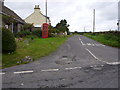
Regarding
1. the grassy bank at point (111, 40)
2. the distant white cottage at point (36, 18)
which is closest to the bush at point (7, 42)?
the grassy bank at point (111, 40)

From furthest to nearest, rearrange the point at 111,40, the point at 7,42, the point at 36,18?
the point at 36,18
the point at 111,40
the point at 7,42

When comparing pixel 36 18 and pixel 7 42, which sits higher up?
pixel 36 18

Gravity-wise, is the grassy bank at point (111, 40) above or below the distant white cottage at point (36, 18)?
below

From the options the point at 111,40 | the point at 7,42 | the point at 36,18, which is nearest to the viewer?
the point at 7,42

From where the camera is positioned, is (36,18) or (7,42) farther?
(36,18)

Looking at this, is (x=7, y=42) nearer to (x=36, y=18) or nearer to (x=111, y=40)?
(x=111, y=40)

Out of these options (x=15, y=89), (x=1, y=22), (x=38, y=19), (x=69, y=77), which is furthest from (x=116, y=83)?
(x=38, y=19)

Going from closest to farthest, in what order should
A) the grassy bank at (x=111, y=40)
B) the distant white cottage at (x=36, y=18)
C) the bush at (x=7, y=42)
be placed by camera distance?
1. the bush at (x=7, y=42)
2. the grassy bank at (x=111, y=40)
3. the distant white cottage at (x=36, y=18)

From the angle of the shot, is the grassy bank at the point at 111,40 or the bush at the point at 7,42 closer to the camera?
the bush at the point at 7,42

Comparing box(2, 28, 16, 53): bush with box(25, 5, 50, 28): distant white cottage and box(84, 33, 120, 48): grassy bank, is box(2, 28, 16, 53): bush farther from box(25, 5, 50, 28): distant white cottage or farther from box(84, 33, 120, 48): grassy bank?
box(25, 5, 50, 28): distant white cottage

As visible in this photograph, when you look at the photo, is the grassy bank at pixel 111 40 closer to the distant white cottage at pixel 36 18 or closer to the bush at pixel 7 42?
the bush at pixel 7 42

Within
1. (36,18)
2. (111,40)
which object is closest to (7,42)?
(111,40)

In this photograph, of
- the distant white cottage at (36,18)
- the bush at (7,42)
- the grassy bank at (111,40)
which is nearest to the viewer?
the bush at (7,42)

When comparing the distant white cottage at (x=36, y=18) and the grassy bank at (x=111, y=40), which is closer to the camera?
the grassy bank at (x=111, y=40)
